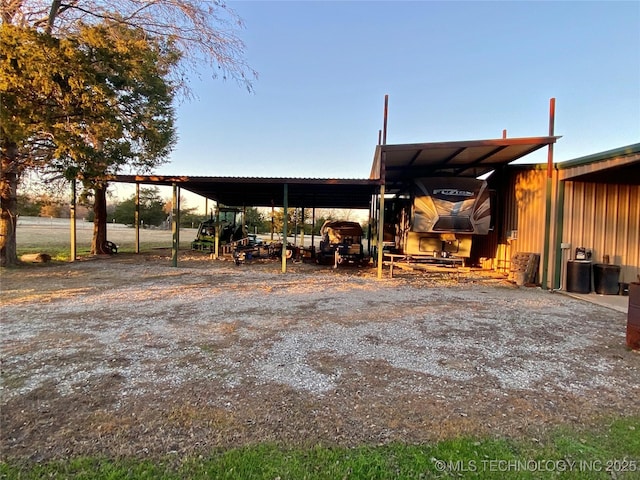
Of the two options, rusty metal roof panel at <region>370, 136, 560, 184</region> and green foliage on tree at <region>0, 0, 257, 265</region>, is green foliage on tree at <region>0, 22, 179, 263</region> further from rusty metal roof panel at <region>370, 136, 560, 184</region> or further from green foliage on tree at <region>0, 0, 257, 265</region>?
rusty metal roof panel at <region>370, 136, 560, 184</region>

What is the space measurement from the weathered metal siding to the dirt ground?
7.39 feet

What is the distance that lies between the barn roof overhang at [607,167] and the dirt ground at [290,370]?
111 inches

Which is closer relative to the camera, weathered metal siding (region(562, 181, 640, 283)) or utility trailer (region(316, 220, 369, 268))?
weathered metal siding (region(562, 181, 640, 283))

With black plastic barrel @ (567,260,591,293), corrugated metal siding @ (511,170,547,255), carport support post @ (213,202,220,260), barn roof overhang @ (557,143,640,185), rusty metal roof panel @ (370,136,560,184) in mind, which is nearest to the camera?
barn roof overhang @ (557,143,640,185)

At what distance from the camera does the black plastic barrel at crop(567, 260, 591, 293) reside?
841 centimetres

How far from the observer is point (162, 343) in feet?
14.2

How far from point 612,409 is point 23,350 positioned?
590 centimetres

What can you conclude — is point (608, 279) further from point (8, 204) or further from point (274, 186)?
point (8, 204)

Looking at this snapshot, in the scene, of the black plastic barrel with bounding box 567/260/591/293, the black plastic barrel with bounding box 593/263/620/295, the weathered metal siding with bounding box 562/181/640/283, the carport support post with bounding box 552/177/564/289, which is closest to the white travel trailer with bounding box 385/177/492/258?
the carport support post with bounding box 552/177/564/289

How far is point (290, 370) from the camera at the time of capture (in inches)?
143

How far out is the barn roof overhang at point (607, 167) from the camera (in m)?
6.52

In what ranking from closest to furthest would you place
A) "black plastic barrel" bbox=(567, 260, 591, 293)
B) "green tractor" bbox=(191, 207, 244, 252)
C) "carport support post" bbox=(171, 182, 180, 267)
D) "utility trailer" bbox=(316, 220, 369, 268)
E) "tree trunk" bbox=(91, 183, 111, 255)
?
"black plastic barrel" bbox=(567, 260, 591, 293) < "carport support post" bbox=(171, 182, 180, 267) < "utility trailer" bbox=(316, 220, 369, 268) < "tree trunk" bbox=(91, 183, 111, 255) < "green tractor" bbox=(191, 207, 244, 252)

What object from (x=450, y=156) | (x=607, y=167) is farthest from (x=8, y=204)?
(x=607, y=167)

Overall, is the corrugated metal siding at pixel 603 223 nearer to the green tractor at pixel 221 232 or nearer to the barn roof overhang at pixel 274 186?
the barn roof overhang at pixel 274 186
